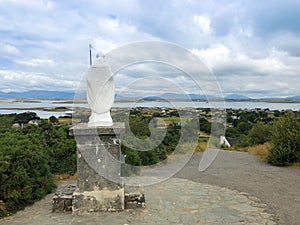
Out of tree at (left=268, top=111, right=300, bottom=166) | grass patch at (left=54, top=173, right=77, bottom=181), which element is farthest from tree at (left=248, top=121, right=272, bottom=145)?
grass patch at (left=54, top=173, right=77, bottom=181)

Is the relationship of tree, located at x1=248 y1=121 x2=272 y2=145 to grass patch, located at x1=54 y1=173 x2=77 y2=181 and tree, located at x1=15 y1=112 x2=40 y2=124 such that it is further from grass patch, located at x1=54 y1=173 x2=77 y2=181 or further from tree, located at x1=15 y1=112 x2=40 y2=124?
tree, located at x1=15 y1=112 x2=40 y2=124

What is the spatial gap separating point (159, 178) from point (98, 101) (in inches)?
141

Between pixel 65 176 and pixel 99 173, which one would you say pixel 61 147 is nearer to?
pixel 65 176

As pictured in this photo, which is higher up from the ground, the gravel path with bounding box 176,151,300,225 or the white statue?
the white statue

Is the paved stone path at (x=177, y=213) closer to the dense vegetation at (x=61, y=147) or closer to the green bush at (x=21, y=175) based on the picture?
the green bush at (x=21, y=175)

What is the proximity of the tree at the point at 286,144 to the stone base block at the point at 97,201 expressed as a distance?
652cm

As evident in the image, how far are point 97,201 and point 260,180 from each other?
4383 millimetres

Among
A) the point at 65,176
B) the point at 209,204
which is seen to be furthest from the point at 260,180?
the point at 65,176

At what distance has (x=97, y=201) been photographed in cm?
543

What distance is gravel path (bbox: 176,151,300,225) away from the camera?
222 inches

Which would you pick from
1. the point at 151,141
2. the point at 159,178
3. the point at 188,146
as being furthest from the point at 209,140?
the point at 159,178

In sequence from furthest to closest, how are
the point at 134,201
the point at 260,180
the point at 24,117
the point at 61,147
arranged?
the point at 24,117, the point at 61,147, the point at 260,180, the point at 134,201

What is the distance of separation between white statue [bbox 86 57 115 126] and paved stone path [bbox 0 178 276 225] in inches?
61.9

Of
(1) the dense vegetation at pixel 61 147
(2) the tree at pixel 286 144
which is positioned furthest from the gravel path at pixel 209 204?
(2) the tree at pixel 286 144
